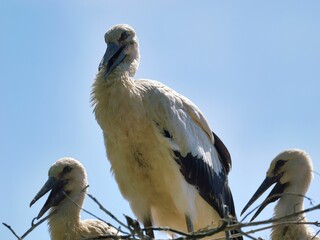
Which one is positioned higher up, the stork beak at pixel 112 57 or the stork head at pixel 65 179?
the stork beak at pixel 112 57

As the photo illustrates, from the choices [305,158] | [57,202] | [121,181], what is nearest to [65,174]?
[57,202]

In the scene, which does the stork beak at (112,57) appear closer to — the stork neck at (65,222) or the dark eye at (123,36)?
the dark eye at (123,36)

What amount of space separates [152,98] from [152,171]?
58 cm

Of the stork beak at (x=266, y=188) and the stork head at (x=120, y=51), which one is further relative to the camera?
the stork beak at (x=266, y=188)

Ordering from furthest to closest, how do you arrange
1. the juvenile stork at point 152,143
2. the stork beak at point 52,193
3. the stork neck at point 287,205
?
the stork beak at point 52,193 → the stork neck at point 287,205 → the juvenile stork at point 152,143

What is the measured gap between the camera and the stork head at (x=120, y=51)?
293 inches

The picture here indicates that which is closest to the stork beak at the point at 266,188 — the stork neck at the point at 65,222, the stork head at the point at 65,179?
the stork neck at the point at 65,222

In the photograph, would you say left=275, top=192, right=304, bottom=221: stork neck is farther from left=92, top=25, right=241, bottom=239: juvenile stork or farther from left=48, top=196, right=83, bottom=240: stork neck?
left=48, top=196, right=83, bottom=240: stork neck

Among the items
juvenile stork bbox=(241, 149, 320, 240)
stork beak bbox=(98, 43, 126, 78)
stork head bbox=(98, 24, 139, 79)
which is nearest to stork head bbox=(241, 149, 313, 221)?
juvenile stork bbox=(241, 149, 320, 240)

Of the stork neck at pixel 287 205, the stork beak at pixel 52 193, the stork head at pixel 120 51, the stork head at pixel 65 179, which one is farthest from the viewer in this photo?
the stork head at pixel 65 179

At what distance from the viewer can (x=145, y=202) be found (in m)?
7.57

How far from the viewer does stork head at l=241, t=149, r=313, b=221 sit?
26.3 feet

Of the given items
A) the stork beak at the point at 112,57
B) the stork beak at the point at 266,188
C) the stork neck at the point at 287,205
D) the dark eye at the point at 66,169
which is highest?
the stork beak at the point at 112,57

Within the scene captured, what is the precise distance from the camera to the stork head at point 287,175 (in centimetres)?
802
